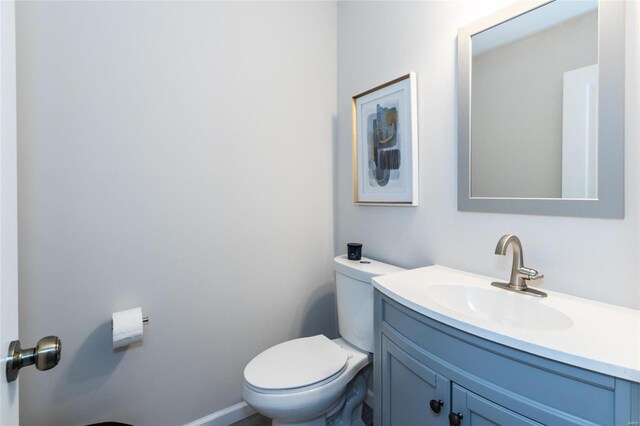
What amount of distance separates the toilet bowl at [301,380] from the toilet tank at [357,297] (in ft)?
0.26

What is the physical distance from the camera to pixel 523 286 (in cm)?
97

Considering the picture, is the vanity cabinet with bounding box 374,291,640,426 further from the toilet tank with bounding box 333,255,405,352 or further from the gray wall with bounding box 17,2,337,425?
the gray wall with bounding box 17,2,337,425

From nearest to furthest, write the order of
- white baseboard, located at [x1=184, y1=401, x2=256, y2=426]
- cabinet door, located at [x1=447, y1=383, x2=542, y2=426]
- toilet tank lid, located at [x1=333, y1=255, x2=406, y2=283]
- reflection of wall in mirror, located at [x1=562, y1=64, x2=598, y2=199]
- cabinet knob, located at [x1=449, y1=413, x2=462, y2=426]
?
cabinet door, located at [x1=447, y1=383, x2=542, y2=426] < cabinet knob, located at [x1=449, y1=413, x2=462, y2=426] < reflection of wall in mirror, located at [x1=562, y1=64, x2=598, y2=199] < toilet tank lid, located at [x1=333, y1=255, x2=406, y2=283] < white baseboard, located at [x1=184, y1=401, x2=256, y2=426]

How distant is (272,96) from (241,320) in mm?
1255

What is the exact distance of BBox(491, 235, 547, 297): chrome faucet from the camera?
0.94 m

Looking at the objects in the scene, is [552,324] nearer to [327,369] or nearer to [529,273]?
[529,273]

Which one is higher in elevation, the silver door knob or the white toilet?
the silver door knob

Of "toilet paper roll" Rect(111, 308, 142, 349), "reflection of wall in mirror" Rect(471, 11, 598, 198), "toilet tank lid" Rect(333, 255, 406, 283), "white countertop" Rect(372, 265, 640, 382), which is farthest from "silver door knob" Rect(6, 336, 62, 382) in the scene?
"reflection of wall in mirror" Rect(471, 11, 598, 198)

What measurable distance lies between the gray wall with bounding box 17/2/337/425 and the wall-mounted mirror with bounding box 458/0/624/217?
3.07 feet

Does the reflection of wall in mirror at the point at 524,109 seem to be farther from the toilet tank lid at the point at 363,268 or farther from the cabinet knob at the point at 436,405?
the cabinet knob at the point at 436,405

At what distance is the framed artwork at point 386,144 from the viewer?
1.39m

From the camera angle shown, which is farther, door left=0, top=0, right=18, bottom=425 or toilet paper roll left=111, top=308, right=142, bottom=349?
toilet paper roll left=111, top=308, right=142, bottom=349

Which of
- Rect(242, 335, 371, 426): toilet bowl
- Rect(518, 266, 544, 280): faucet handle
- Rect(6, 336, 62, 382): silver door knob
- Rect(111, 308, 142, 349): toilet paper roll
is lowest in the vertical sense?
Rect(242, 335, 371, 426): toilet bowl

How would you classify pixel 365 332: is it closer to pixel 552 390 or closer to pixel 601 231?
pixel 552 390
